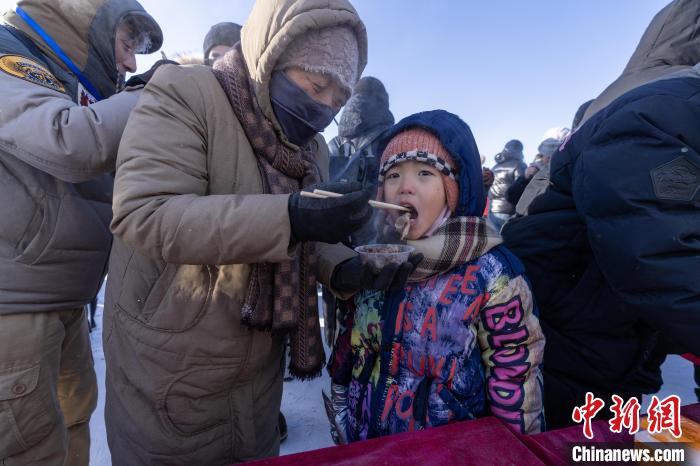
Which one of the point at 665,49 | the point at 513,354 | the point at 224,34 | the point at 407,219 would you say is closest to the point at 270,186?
the point at 407,219

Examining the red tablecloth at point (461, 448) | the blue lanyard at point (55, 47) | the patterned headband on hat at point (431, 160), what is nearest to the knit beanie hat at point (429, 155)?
the patterned headband on hat at point (431, 160)

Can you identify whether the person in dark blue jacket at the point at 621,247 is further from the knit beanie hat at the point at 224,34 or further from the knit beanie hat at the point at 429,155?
the knit beanie hat at the point at 224,34

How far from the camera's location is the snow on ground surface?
101 inches

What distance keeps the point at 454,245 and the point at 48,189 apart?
168 centimetres

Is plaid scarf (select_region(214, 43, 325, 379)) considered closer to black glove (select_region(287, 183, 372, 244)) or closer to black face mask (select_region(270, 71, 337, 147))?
black face mask (select_region(270, 71, 337, 147))

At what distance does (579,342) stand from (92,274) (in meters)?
2.29

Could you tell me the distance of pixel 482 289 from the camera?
50.9 inches

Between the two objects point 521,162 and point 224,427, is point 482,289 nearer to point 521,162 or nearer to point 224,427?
point 224,427

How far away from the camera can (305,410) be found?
303cm

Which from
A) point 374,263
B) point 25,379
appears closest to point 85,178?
point 25,379

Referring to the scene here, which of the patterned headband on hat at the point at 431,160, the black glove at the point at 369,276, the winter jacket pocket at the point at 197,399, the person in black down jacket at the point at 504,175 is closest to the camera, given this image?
the winter jacket pocket at the point at 197,399

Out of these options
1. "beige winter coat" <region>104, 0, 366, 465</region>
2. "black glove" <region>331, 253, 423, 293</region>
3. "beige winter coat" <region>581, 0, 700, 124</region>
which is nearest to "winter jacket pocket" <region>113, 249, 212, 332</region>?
"beige winter coat" <region>104, 0, 366, 465</region>

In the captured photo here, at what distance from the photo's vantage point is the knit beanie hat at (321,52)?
46.9 inches

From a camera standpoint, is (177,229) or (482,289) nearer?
(177,229)
